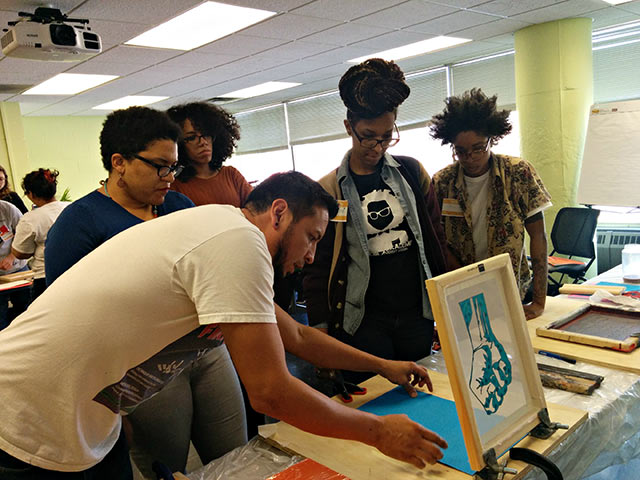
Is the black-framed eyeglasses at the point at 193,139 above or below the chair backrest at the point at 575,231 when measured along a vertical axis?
above

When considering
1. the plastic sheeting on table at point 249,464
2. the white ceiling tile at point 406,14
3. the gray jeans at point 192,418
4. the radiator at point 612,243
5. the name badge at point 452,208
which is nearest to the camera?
the plastic sheeting on table at point 249,464

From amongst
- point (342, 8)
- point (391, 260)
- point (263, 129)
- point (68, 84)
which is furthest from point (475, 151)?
point (263, 129)

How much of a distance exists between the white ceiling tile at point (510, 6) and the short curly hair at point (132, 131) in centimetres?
306

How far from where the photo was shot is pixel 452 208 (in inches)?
78.5

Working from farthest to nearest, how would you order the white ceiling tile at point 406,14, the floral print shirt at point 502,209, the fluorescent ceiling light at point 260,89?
1. the fluorescent ceiling light at point 260,89
2. the white ceiling tile at point 406,14
3. the floral print shirt at point 502,209

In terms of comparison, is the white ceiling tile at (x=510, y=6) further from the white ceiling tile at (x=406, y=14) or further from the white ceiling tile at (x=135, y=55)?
the white ceiling tile at (x=135, y=55)

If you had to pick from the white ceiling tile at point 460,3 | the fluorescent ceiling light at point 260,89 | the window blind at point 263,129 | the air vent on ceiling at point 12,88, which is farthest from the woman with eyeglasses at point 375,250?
the window blind at point 263,129

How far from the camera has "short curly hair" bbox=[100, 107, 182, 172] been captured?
1.42 meters

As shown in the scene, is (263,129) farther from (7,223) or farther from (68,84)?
(7,223)

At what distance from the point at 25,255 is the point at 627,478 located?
3577mm

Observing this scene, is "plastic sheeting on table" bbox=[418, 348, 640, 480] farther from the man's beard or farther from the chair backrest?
the chair backrest

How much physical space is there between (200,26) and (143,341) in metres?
3.43

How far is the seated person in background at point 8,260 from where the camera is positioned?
376cm

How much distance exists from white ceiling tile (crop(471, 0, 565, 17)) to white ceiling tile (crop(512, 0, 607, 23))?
0.35 ft
